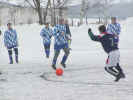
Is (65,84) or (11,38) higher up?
(11,38)

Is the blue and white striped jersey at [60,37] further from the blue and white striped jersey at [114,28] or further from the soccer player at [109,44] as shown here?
the soccer player at [109,44]

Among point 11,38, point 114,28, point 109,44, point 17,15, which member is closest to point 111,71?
point 109,44

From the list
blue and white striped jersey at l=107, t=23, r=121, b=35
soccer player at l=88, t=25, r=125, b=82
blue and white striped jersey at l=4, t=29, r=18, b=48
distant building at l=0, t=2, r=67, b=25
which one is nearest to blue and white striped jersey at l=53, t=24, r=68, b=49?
blue and white striped jersey at l=4, t=29, r=18, b=48

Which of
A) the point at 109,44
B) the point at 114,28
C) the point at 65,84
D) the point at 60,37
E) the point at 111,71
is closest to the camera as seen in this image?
the point at 65,84

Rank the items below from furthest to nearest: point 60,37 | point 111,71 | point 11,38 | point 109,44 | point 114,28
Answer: point 114,28 < point 11,38 < point 60,37 < point 111,71 < point 109,44

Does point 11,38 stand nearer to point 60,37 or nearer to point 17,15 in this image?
point 60,37

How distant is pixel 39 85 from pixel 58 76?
1829 mm

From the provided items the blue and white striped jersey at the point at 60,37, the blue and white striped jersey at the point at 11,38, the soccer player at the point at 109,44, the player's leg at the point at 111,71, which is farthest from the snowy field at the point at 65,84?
the blue and white striped jersey at the point at 11,38

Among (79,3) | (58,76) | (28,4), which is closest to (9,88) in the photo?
(58,76)

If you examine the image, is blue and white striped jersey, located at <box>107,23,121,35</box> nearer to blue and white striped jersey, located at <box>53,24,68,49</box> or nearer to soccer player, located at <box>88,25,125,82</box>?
blue and white striped jersey, located at <box>53,24,68,49</box>

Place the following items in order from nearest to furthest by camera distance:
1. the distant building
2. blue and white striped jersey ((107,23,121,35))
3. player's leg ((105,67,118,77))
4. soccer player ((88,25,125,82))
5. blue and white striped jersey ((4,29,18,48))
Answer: soccer player ((88,25,125,82))
player's leg ((105,67,118,77))
blue and white striped jersey ((4,29,18,48))
blue and white striped jersey ((107,23,121,35))
the distant building

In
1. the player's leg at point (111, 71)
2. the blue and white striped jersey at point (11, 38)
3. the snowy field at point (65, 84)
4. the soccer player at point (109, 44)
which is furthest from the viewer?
the blue and white striped jersey at point (11, 38)

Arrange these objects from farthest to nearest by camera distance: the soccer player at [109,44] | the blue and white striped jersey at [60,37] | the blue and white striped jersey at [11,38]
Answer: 1. the blue and white striped jersey at [11,38]
2. the blue and white striped jersey at [60,37]
3. the soccer player at [109,44]

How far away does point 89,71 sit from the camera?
12.5 metres
